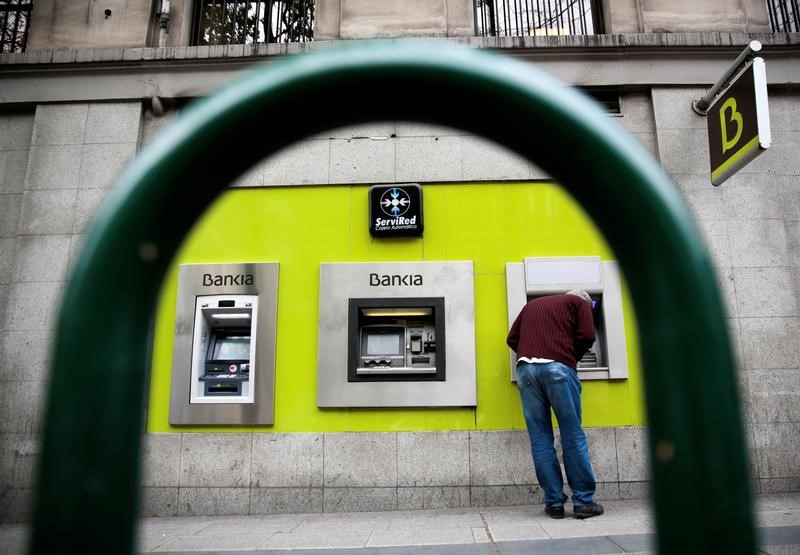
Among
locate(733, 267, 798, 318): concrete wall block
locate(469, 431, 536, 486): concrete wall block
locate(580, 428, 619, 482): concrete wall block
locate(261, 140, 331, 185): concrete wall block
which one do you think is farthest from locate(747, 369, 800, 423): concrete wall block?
locate(261, 140, 331, 185): concrete wall block

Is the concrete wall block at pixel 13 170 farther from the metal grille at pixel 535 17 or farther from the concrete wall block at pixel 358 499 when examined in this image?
the metal grille at pixel 535 17

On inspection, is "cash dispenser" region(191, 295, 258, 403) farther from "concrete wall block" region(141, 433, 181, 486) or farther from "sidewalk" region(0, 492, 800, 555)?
"sidewalk" region(0, 492, 800, 555)

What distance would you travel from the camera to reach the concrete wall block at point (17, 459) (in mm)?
4957

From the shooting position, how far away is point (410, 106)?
2.47 feet

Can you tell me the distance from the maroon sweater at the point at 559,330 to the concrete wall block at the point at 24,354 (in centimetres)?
450

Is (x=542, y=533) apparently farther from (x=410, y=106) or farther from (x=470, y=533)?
(x=410, y=106)

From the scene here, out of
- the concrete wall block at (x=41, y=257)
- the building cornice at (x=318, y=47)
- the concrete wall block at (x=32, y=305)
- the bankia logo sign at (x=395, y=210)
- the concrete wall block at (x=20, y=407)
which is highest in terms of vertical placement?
the building cornice at (x=318, y=47)

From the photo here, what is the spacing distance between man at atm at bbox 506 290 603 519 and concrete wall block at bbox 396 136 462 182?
1.82m

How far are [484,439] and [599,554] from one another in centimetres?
192

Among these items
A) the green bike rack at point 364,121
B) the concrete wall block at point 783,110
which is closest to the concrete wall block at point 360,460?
the green bike rack at point 364,121

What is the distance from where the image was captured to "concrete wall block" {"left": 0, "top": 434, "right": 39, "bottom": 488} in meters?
4.96

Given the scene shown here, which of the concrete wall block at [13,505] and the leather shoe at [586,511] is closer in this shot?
the leather shoe at [586,511]

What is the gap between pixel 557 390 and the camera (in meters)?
4.11

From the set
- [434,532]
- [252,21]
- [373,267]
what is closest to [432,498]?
[434,532]
